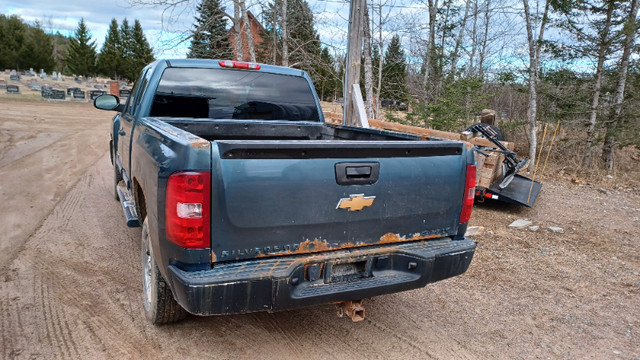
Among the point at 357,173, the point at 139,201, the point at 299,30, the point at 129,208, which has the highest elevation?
the point at 299,30

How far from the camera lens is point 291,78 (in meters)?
4.71

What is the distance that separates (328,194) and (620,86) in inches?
477

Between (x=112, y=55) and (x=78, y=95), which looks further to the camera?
(x=112, y=55)

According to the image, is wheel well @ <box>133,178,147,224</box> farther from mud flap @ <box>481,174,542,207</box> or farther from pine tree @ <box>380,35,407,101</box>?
pine tree @ <box>380,35,407,101</box>

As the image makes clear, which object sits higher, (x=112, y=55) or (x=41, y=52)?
(x=112, y=55)

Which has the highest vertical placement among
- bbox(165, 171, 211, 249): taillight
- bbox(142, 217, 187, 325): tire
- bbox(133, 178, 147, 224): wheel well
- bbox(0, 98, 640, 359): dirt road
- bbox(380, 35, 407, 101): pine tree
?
bbox(380, 35, 407, 101): pine tree

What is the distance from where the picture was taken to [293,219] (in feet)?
8.47

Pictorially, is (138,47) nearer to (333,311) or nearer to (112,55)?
(112,55)

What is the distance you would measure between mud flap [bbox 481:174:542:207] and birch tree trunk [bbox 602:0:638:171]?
16.8 ft

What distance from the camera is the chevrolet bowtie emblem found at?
2707 mm

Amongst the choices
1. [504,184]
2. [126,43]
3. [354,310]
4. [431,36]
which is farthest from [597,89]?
[126,43]

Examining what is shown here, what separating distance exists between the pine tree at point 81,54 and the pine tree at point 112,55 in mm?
1265

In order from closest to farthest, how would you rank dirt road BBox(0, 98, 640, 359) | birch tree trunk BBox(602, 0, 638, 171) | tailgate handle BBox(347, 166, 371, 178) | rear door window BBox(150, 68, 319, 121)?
tailgate handle BBox(347, 166, 371, 178) → dirt road BBox(0, 98, 640, 359) → rear door window BBox(150, 68, 319, 121) → birch tree trunk BBox(602, 0, 638, 171)

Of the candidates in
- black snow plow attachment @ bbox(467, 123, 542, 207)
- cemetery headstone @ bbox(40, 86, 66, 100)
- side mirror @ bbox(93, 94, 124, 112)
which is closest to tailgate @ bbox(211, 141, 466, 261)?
side mirror @ bbox(93, 94, 124, 112)
